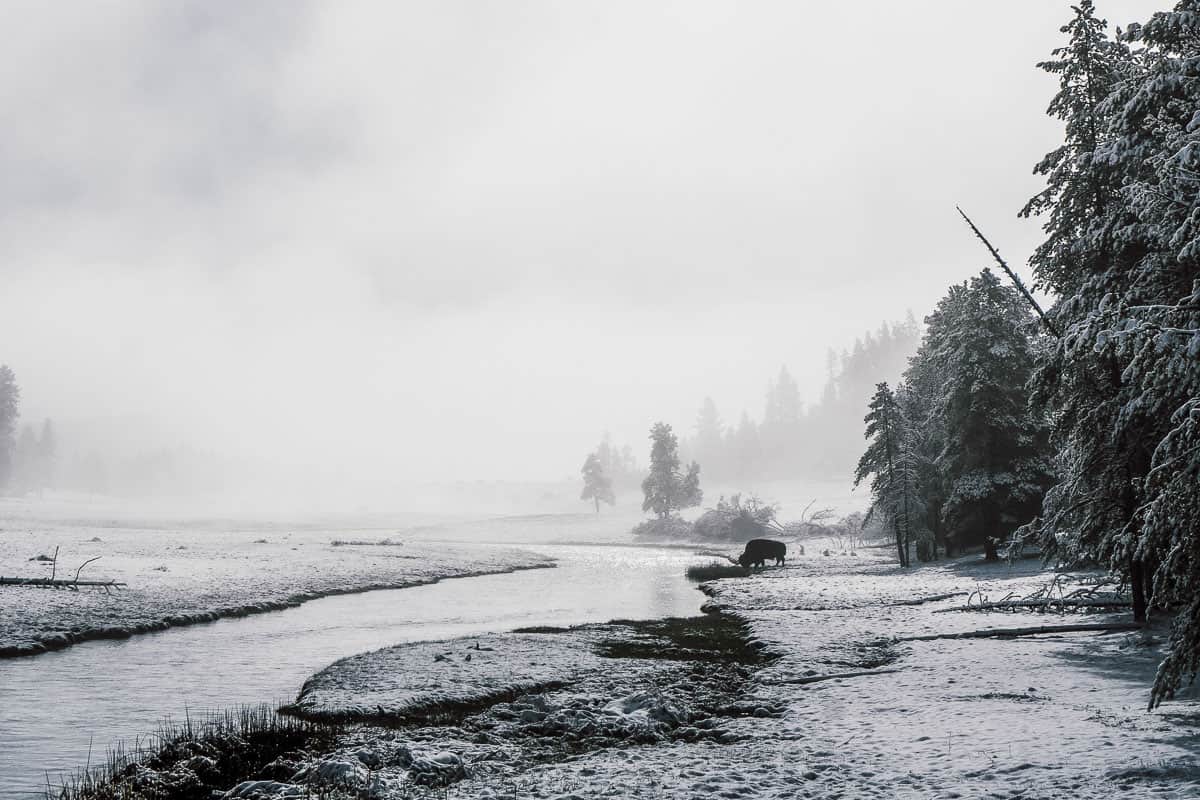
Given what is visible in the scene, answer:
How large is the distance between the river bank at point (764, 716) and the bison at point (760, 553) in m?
25.8

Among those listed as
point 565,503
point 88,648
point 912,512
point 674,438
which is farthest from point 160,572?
point 565,503

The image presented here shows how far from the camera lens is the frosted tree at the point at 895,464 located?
40.4 metres

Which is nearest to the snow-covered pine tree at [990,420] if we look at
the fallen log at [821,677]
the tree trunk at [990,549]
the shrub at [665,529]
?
the tree trunk at [990,549]

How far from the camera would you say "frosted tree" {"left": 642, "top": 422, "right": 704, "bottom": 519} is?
8850cm

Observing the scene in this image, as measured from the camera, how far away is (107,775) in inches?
395

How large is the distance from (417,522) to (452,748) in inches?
4392

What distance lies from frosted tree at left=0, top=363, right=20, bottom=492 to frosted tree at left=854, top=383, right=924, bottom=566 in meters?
113

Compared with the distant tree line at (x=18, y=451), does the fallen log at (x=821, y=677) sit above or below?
below

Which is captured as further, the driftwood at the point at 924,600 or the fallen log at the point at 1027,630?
the driftwood at the point at 924,600

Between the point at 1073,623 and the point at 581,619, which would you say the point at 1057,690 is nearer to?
the point at 1073,623

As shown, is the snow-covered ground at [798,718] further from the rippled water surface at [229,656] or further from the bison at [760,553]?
the bison at [760,553]

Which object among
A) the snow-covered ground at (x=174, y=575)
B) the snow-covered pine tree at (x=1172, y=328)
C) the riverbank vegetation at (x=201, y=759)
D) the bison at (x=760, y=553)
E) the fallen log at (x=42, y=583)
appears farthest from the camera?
the bison at (x=760, y=553)


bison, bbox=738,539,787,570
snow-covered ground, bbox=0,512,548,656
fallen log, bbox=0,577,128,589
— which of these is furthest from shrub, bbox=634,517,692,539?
fallen log, bbox=0,577,128,589

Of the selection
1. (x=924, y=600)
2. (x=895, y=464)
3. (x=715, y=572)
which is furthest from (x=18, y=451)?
(x=924, y=600)
